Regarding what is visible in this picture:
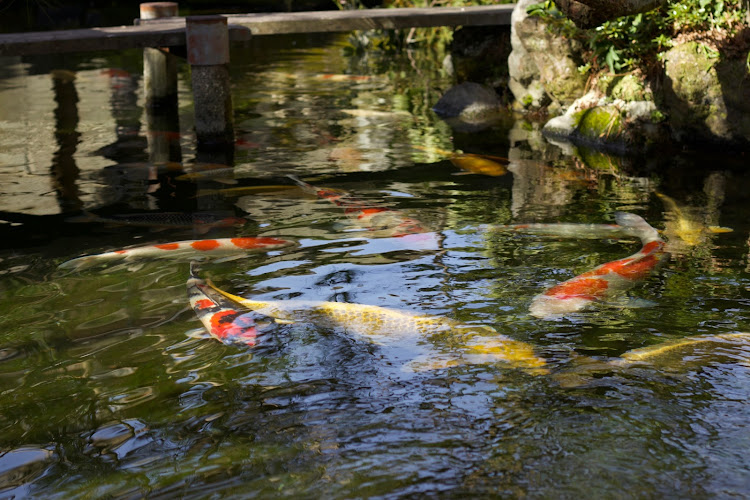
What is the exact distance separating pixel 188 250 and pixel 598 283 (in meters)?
2.94

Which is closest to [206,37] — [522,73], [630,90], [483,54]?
[522,73]

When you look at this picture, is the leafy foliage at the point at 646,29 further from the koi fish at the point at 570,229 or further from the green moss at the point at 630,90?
the koi fish at the point at 570,229

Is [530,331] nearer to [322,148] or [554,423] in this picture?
[554,423]

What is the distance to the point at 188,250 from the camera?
605 cm

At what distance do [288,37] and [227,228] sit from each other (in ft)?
53.2

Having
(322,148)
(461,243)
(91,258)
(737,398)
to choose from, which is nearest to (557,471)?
(737,398)

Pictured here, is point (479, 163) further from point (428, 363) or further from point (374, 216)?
point (428, 363)

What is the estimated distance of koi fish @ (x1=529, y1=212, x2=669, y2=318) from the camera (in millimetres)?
4887

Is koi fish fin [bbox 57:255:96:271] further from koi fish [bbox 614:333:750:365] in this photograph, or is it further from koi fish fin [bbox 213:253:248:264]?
koi fish [bbox 614:333:750:365]

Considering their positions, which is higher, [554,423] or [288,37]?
[288,37]

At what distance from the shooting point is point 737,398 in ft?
12.4

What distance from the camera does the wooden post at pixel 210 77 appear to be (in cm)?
911

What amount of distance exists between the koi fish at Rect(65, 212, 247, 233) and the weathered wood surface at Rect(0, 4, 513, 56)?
273cm

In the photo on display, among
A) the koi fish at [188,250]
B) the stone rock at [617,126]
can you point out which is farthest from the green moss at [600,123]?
the koi fish at [188,250]
